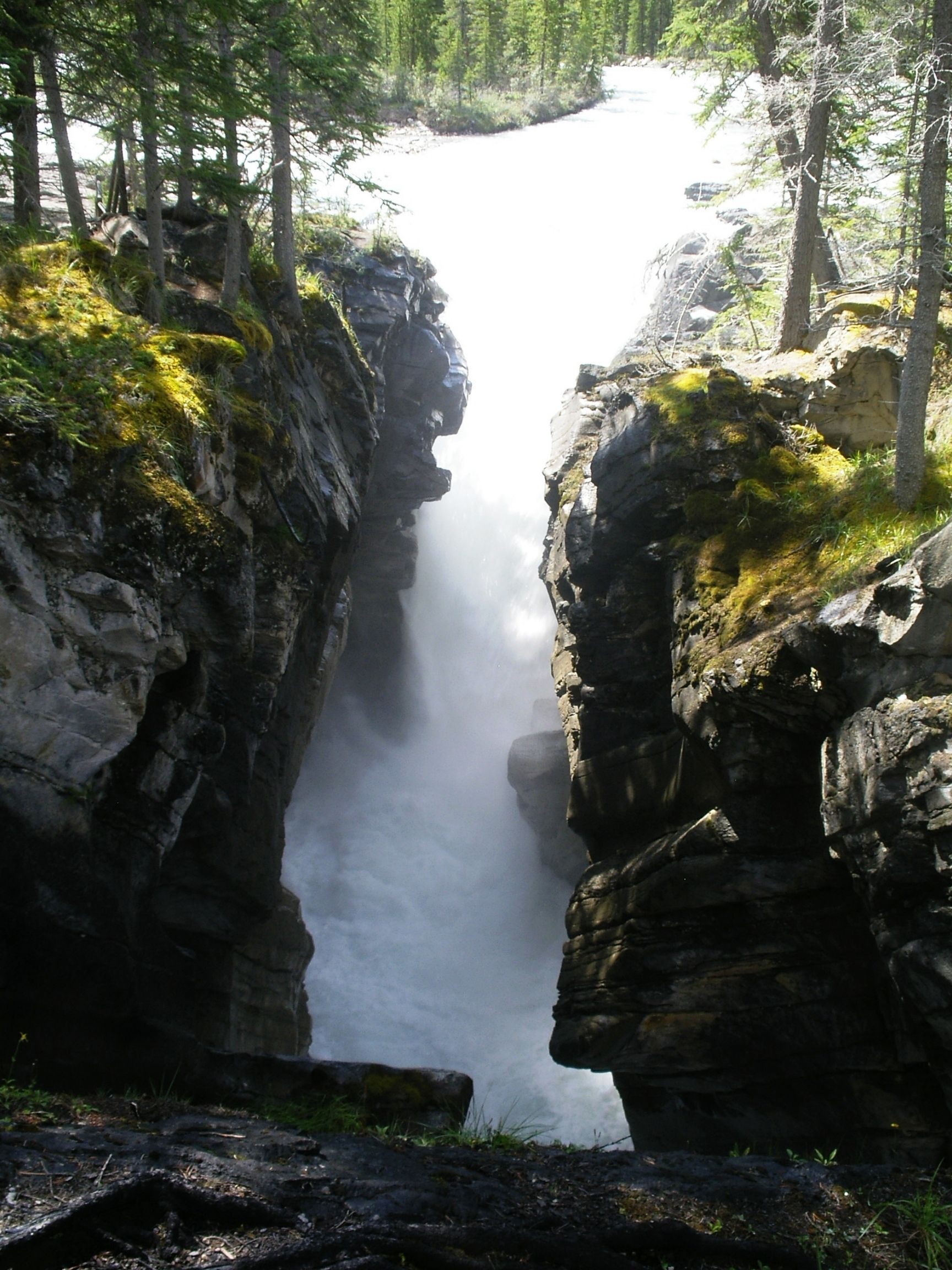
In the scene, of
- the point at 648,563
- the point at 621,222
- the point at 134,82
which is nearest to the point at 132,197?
the point at 134,82

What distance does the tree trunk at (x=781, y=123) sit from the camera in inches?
526

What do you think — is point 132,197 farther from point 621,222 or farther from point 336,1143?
point 621,222

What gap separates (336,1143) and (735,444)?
917cm

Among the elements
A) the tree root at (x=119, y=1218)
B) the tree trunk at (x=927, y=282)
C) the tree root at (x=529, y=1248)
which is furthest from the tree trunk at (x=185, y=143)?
the tree root at (x=529, y=1248)

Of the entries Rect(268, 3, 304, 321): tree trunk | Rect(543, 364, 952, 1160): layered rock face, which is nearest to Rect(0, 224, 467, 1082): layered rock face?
Rect(268, 3, 304, 321): tree trunk

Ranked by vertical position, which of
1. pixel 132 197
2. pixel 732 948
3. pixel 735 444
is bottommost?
pixel 732 948

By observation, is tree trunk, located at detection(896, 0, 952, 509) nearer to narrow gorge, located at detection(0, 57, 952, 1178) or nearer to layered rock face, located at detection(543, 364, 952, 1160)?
narrow gorge, located at detection(0, 57, 952, 1178)

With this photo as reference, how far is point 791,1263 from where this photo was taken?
191 inches

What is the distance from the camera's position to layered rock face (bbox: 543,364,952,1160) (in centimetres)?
745

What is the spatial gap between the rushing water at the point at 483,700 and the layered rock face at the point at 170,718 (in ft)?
10.7

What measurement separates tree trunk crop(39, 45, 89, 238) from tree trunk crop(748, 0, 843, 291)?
396 inches

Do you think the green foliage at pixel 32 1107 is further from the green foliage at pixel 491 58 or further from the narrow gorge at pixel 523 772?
the green foliage at pixel 491 58

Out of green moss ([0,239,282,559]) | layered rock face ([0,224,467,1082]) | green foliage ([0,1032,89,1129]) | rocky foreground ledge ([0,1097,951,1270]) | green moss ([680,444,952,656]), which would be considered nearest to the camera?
rocky foreground ledge ([0,1097,951,1270])

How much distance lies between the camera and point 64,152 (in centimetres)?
1230
